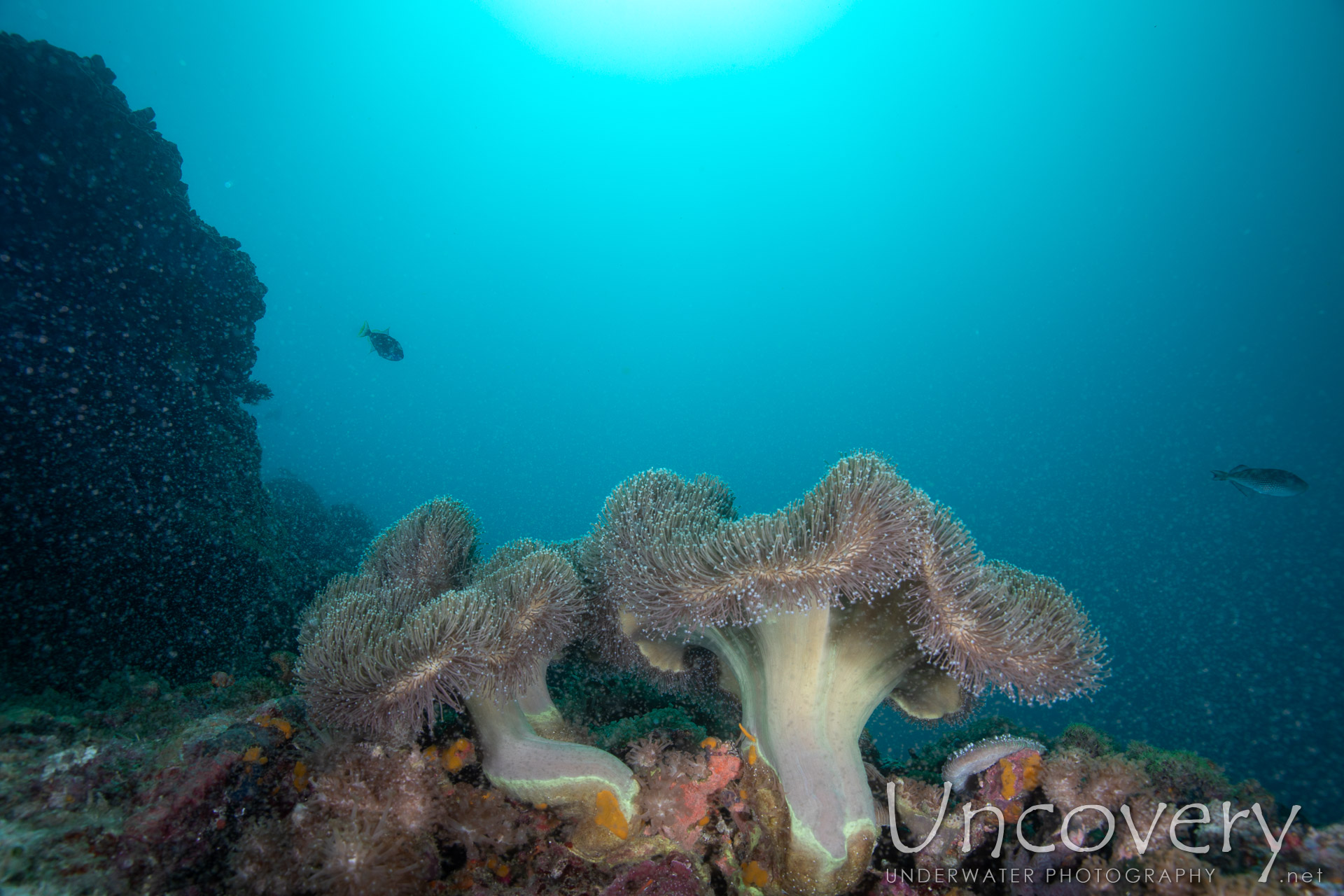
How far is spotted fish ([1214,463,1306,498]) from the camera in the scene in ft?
32.1

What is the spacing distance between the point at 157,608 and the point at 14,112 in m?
6.07

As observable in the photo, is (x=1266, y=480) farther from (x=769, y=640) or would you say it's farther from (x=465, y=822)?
(x=465, y=822)

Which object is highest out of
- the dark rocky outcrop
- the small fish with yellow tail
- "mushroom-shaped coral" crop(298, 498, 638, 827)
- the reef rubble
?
the small fish with yellow tail

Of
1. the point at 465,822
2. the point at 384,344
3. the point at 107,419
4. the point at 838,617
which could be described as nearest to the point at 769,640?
the point at 838,617

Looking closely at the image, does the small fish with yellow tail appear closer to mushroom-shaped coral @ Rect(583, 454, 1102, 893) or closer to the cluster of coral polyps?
the cluster of coral polyps

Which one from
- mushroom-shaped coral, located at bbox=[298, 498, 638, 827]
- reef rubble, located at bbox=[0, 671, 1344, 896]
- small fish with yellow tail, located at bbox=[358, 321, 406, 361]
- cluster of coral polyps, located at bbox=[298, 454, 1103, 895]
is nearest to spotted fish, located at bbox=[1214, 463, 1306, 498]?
reef rubble, located at bbox=[0, 671, 1344, 896]

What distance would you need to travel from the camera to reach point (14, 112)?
6.01m

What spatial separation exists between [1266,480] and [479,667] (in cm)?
1461

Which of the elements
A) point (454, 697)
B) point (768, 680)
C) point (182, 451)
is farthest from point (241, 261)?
point (768, 680)

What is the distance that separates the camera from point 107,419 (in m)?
5.92

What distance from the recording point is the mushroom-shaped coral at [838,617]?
Answer: 2.54 m

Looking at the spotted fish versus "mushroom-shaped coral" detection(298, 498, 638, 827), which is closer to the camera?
"mushroom-shaped coral" detection(298, 498, 638, 827)

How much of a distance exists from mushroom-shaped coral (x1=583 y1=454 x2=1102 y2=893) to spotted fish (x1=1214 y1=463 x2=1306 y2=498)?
36.5 ft

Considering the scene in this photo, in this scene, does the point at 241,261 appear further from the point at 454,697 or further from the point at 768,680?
the point at 768,680
